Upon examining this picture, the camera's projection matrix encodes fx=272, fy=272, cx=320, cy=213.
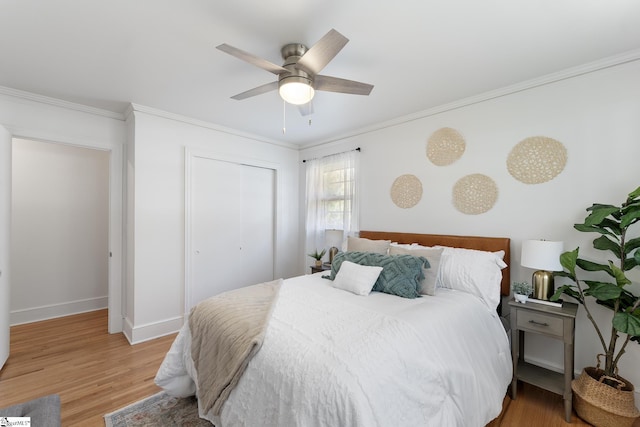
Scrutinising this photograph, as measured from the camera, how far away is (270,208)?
14.1 feet

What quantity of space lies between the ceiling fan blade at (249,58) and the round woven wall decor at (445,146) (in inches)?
75.7

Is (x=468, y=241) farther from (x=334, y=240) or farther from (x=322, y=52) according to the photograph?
(x=322, y=52)

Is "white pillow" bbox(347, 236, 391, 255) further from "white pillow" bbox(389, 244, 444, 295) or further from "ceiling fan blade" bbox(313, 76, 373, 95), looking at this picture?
"ceiling fan blade" bbox(313, 76, 373, 95)

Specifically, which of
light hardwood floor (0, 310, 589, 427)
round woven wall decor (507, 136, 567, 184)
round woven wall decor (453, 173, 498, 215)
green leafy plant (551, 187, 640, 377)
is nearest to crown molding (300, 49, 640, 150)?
round woven wall decor (507, 136, 567, 184)

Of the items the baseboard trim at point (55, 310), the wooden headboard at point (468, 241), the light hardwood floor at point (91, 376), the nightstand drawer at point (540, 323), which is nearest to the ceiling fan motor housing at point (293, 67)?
the wooden headboard at point (468, 241)

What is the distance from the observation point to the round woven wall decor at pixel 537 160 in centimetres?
226

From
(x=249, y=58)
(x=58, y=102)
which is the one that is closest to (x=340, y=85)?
(x=249, y=58)

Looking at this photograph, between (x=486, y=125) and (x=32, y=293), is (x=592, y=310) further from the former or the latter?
(x=32, y=293)

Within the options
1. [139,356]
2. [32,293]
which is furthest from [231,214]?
[32,293]

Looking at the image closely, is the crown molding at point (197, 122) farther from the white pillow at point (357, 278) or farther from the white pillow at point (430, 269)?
the white pillow at point (430, 269)

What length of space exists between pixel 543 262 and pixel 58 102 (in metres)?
4.68

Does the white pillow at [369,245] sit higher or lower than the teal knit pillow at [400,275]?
higher

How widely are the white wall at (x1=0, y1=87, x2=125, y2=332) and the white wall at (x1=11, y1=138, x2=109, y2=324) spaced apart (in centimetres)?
82

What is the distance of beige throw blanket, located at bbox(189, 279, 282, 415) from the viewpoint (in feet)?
4.64
